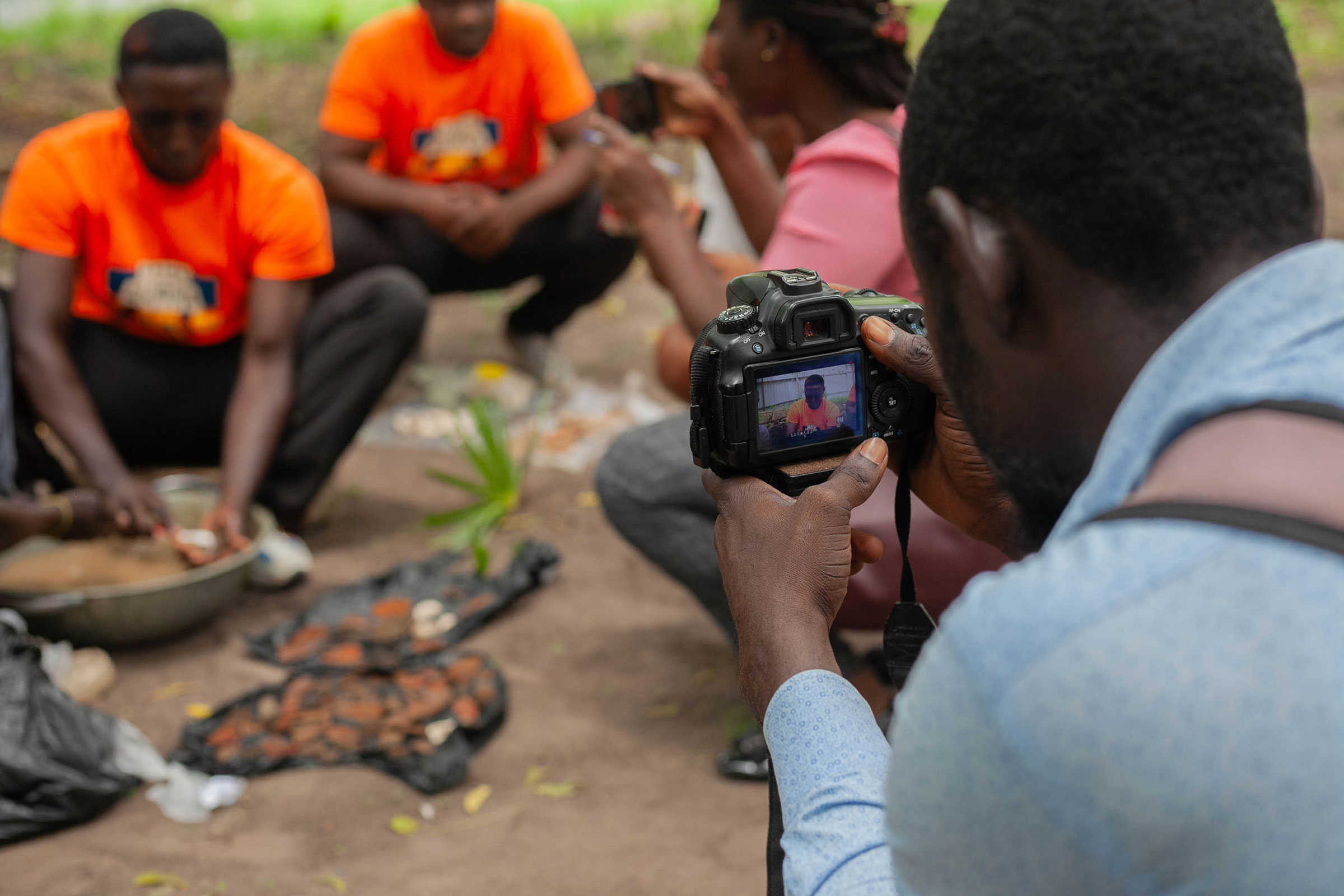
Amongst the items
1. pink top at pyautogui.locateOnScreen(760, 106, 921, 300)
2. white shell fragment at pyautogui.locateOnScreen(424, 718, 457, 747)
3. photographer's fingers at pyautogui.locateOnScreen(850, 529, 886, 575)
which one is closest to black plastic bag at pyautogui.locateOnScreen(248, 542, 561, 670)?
→ white shell fragment at pyautogui.locateOnScreen(424, 718, 457, 747)

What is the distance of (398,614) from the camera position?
3279mm

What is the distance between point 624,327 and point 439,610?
241cm

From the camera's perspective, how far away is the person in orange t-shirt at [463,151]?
441 centimetres

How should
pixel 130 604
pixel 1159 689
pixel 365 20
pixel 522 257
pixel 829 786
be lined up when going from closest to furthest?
1. pixel 1159 689
2. pixel 829 786
3. pixel 130 604
4. pixel 522 257
5. pixel 365 20

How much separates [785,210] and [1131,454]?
1.76 m

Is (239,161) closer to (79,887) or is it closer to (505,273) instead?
(505,273)

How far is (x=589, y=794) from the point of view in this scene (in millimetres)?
2629

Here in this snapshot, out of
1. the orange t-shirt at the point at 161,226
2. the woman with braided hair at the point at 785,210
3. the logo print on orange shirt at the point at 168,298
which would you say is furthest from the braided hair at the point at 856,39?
the logo print on orange shirt at the point at 168,298

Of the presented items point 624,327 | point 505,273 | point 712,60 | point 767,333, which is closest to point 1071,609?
point 767,333

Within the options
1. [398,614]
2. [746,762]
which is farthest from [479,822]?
[398,614]

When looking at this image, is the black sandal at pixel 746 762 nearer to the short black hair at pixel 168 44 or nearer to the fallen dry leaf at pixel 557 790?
the fallen dry leaf at pixel 557 790

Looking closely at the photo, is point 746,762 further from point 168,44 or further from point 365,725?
point 168,44

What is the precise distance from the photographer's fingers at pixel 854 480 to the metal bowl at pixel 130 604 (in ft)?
6.91

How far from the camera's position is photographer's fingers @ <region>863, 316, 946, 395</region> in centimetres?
157
